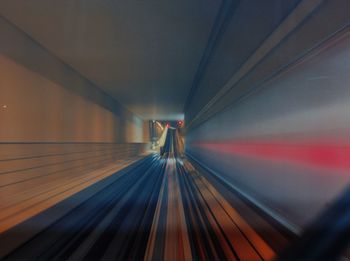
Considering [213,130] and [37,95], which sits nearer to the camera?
[37,95]

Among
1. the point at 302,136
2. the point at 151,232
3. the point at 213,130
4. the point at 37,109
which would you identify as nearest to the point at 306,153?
the point at 302,136

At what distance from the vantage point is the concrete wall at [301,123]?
1104 millimetres

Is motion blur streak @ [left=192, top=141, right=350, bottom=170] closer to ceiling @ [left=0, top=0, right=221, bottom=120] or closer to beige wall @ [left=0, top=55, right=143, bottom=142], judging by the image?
ceiling @ [left=0, top=0, right=221, bottom=120]

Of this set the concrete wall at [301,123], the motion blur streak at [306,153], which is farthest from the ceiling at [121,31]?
the motion blur streak at [306,153]

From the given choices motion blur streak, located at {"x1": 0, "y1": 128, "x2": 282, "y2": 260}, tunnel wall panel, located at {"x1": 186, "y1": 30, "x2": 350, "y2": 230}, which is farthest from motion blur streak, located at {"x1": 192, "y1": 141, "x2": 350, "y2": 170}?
motion blur streak, located at {"x1": 0, "y1": 128, "x2": 282, "y2": 260}

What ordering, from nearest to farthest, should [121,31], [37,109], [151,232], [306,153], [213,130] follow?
[306,153], [151,232], [121,31], [37,109], [213,130]

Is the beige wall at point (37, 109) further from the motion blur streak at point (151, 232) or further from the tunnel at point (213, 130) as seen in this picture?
the motion blur streak at point (151, 232)

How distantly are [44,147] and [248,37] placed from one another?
3.02 m

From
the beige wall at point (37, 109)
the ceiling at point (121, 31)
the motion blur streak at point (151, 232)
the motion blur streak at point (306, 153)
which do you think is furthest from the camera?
the beige wall at point (37, 109)

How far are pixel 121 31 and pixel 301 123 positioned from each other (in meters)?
Result: 2.76

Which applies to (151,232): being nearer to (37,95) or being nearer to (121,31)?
(121,31)

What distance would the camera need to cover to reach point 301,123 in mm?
1426

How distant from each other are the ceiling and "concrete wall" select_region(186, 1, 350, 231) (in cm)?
126

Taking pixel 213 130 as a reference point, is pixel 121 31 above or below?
above
